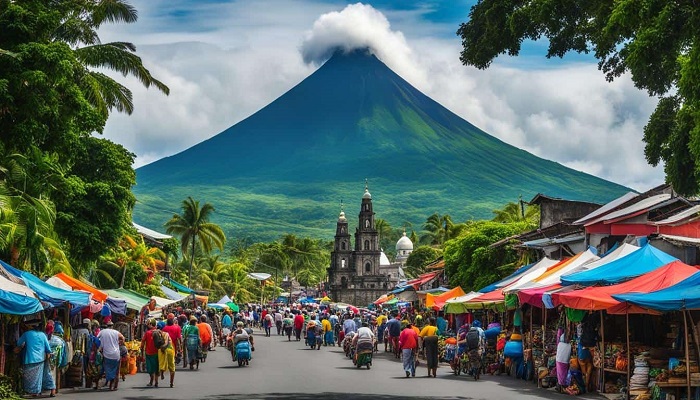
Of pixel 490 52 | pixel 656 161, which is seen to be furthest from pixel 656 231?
pixel 490 52

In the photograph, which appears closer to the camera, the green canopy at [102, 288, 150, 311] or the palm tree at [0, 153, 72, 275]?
the palm tree at [0, 153, 72, 275]

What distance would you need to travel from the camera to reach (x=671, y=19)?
17328 mm

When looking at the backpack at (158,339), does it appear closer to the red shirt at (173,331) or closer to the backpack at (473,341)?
the red shirt at (173,331)

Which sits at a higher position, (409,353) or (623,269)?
(623,269)

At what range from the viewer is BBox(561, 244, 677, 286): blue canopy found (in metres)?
21.3

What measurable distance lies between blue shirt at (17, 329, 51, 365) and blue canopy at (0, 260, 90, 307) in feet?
2.83

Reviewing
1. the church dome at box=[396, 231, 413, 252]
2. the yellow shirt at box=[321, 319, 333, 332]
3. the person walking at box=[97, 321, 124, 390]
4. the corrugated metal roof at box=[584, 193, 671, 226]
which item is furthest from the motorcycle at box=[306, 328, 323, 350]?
the church dome at box=[396, 231, 413, 252]

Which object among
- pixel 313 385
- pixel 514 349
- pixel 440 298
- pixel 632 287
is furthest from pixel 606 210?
pixel 313 385

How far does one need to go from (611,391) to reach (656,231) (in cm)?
772

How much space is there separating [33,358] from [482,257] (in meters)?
28.0

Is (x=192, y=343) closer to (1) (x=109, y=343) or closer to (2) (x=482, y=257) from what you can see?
(1) (x=109, y=343)

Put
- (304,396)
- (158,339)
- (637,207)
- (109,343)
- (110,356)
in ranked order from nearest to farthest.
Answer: (304,396) < (110,356) < (109,343) < (158,339) < (637,207)

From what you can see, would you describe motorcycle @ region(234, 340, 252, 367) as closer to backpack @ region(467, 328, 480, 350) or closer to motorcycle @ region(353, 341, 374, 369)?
motorcycle @ region(353, 341, 374, 369)

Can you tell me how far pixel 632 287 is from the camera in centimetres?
1948
